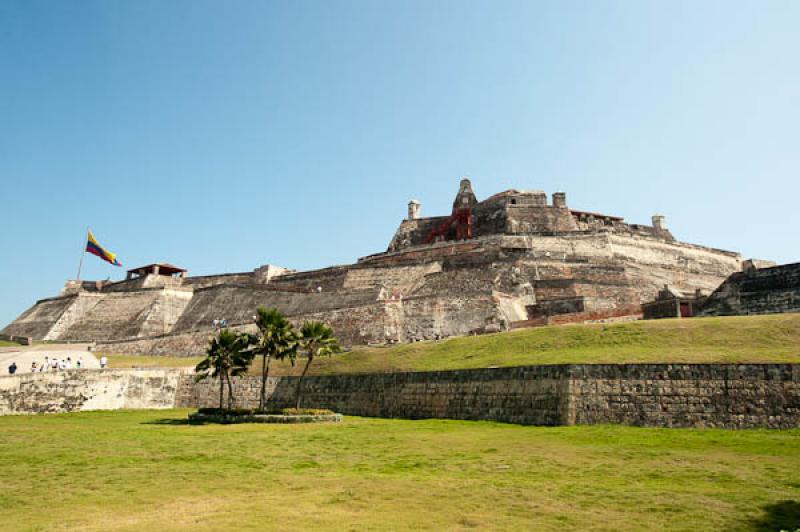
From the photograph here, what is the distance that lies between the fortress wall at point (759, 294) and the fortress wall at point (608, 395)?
32.4 feet

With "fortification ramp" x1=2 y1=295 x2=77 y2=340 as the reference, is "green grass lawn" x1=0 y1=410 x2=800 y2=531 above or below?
below

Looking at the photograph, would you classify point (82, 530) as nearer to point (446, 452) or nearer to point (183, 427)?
point (446, 452)

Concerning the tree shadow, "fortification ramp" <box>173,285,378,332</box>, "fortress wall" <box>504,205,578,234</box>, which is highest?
"fortress wall" <box>504,205,578,234</box>

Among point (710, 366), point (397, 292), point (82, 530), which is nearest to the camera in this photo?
point (82, 530)

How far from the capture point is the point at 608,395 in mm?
17828

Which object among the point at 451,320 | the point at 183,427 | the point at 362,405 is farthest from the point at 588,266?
the point at 183,427

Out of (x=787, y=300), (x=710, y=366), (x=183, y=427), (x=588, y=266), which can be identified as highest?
(x=588, y=266)

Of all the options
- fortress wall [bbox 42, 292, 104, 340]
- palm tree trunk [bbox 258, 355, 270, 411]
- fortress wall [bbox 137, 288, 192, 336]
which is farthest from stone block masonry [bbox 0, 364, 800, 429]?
fortress wall [bbox 42, 292, 104, 340]

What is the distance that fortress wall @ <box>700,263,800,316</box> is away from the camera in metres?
24.4

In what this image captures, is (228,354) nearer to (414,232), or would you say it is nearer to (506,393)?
(506,393)

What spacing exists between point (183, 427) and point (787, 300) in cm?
2384

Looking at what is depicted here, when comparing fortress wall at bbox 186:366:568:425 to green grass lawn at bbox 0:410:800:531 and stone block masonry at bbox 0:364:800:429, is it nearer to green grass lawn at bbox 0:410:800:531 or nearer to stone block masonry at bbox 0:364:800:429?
stone block masonry at bbox 0:364:800:429

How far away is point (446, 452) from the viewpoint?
15.0m

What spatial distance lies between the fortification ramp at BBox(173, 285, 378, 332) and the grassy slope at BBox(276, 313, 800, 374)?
1071 centimetres
